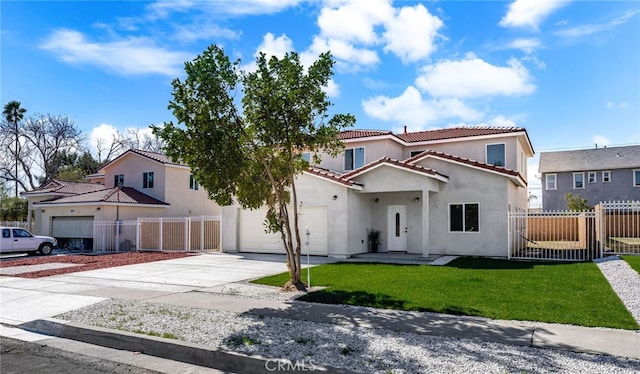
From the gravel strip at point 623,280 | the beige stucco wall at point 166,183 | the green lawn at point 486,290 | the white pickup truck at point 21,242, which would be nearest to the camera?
the green lawn at point 486,290

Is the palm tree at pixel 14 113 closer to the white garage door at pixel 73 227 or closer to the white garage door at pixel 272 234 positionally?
the white garage door at pixel 73 227

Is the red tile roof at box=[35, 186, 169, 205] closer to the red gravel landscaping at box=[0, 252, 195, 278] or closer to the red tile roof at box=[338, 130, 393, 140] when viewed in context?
the red gravel landscaping at box=[0, 252, 195, 278]

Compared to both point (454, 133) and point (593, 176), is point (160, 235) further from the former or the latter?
point (593, 176)

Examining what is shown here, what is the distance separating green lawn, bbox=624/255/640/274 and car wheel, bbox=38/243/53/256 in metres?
25.4

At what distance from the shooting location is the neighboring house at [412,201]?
58.1 ft

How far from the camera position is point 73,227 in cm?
2691

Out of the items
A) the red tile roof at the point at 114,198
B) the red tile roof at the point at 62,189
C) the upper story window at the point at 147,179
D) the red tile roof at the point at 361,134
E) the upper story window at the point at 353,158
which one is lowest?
the red tile roof at the point at 114,198

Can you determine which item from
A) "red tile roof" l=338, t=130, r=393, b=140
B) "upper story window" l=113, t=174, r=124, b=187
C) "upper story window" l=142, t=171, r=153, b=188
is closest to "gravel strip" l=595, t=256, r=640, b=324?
"red tile roof" l=338, t=130, r=393, b=140

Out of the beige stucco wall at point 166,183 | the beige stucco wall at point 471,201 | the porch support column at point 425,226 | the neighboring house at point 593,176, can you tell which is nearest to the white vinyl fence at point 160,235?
the beige stucco wall at point 166,183

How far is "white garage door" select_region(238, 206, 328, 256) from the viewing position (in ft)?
64.2

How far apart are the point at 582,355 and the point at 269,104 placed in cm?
720

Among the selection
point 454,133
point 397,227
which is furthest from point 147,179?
point 454,133

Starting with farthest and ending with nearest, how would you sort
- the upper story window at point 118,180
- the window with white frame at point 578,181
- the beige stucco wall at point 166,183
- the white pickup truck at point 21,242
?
the window with white frame at point 578,181, the upper story window at point 118,180, the beige stucco wall at point 166,183, the white pickup truck at point 21,242

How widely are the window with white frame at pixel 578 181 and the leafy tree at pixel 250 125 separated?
34.7 m
